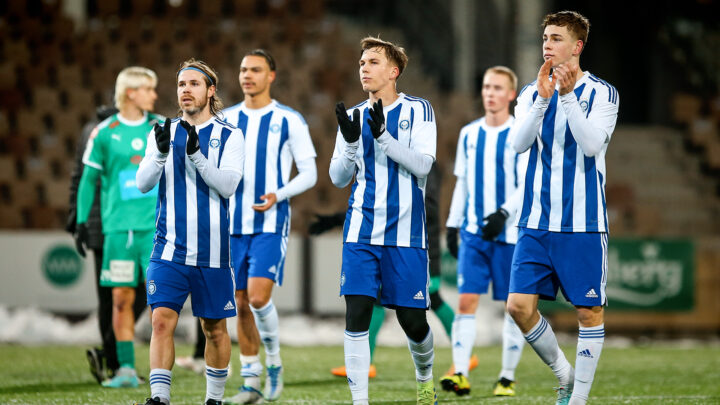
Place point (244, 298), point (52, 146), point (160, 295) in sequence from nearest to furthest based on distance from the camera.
→ point (160, 295) → point (244, 298) → point (52, 146)

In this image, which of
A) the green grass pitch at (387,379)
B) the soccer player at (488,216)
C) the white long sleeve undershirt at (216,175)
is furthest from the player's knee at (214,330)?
the soccer player at (488,216)

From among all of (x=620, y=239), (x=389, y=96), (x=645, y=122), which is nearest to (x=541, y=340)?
(x=389, y=96)

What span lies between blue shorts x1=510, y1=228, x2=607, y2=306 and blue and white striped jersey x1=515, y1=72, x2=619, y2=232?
0.18 feet

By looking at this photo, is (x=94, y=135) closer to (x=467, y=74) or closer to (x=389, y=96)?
(x=389, y=96)

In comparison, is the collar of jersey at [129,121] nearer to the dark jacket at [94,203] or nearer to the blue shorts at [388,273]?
the dark jacket at [94,203]

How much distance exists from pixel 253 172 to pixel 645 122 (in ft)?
49.0

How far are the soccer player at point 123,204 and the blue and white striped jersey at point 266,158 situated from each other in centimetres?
86

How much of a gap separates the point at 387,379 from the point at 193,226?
119 inches

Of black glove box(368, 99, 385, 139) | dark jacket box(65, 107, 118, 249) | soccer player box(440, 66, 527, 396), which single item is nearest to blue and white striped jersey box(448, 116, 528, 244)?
soccer player box(440, 66, 527, 396)

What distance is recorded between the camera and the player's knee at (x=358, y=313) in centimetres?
468

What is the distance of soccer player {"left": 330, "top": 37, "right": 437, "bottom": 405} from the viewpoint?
15.3 feet

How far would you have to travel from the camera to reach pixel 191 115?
16.1 ft

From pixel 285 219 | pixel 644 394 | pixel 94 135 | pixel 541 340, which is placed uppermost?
pixel 94 135

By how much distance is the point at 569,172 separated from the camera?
4824mm
